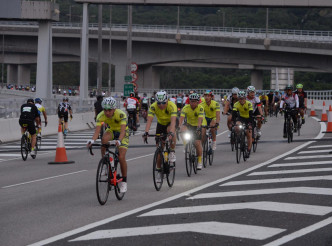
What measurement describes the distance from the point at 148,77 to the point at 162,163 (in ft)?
258

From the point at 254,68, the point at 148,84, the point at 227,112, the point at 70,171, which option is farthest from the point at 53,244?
the point at 254,68

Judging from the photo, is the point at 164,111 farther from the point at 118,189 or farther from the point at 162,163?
the point at 118,189

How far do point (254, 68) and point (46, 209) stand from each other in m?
87.7

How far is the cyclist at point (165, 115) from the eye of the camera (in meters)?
13.8

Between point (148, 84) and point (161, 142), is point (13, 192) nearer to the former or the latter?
point (161, 142)

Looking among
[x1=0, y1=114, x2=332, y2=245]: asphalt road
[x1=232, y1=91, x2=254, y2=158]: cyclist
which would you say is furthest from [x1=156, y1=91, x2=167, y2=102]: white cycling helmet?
[x1=232, y1=91, x2=254, y2=158]: cyclist

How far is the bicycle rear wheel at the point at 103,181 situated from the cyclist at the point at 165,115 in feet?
6.76

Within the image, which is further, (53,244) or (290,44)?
(290,44)

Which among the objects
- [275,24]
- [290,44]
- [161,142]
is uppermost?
[275,24]

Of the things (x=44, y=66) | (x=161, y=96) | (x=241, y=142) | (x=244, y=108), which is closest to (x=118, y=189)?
(x=161, y=96)

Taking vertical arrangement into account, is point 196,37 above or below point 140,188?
above

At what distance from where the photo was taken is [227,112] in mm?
22297

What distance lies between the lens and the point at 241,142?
18406 millimetres

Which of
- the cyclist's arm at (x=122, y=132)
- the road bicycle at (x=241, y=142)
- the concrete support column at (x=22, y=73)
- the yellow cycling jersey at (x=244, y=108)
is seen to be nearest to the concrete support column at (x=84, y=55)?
the yellow cycling jersey at (x=244, y=108)
